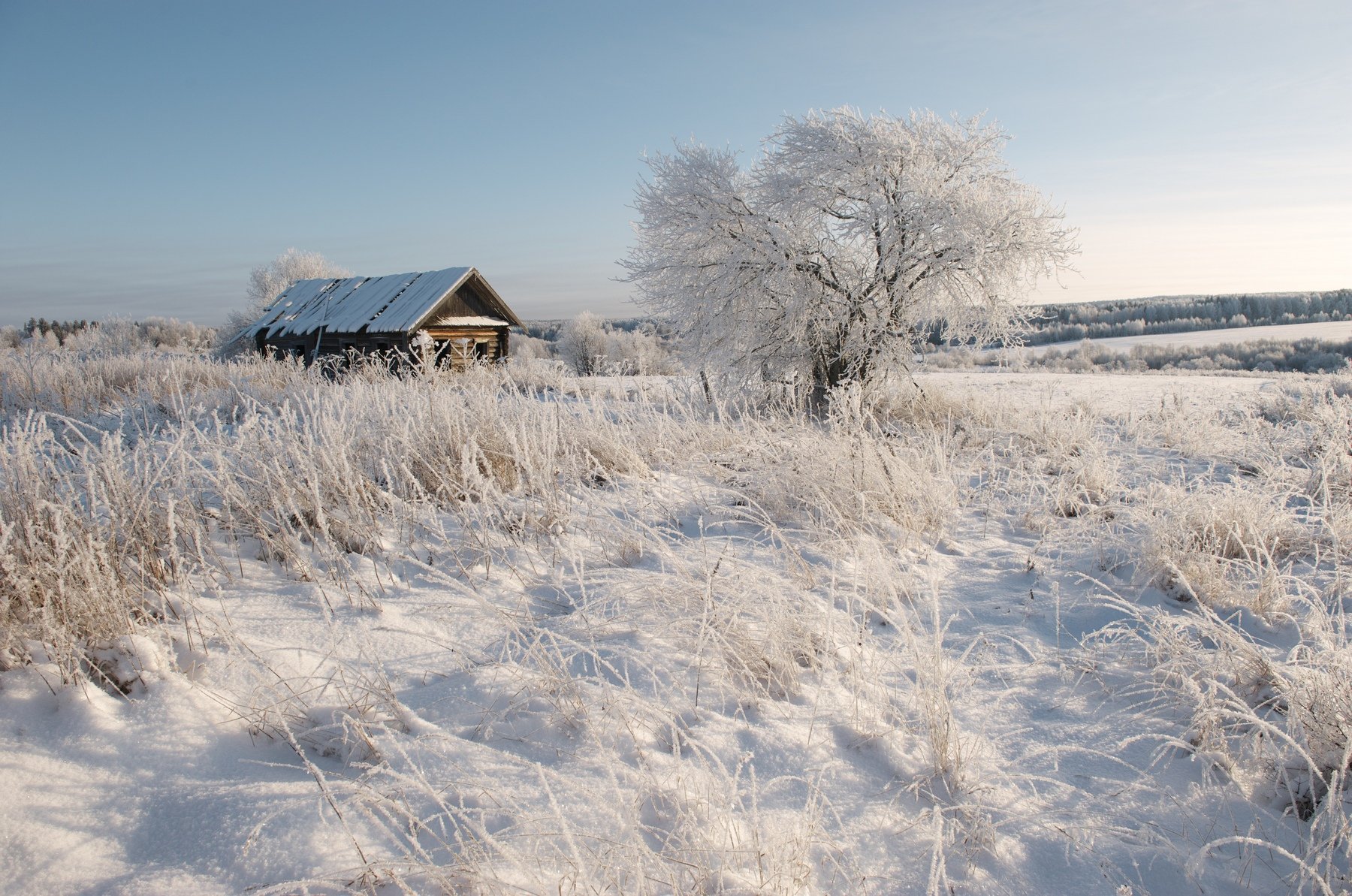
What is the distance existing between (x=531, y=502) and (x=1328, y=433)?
838 cm

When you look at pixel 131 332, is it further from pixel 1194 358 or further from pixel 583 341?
pixel 1194 358

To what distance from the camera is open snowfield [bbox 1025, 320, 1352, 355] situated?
30.6 m

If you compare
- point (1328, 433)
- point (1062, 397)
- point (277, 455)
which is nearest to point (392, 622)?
point (277, 455)

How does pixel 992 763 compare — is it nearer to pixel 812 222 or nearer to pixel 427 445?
pixel 427 445

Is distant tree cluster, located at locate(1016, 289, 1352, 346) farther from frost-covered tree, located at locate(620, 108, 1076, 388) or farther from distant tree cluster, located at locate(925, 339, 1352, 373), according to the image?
frost-covered tree, located at locate(620, 108, 1076, 388)

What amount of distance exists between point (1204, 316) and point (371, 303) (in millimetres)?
60538

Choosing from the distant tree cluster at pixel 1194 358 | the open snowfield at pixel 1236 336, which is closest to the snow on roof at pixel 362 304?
the distant tree cluster at pixel 1194 358

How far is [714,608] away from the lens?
2213 mm

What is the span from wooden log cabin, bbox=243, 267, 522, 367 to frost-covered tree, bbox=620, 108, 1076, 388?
369 inches

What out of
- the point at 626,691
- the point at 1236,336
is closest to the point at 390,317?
the point at 626,691

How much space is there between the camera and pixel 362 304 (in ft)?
62.4

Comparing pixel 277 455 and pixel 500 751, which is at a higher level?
pixel 277 455

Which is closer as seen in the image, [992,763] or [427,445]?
[992,763]

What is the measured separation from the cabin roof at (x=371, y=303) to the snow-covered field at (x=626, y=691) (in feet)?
50.3
